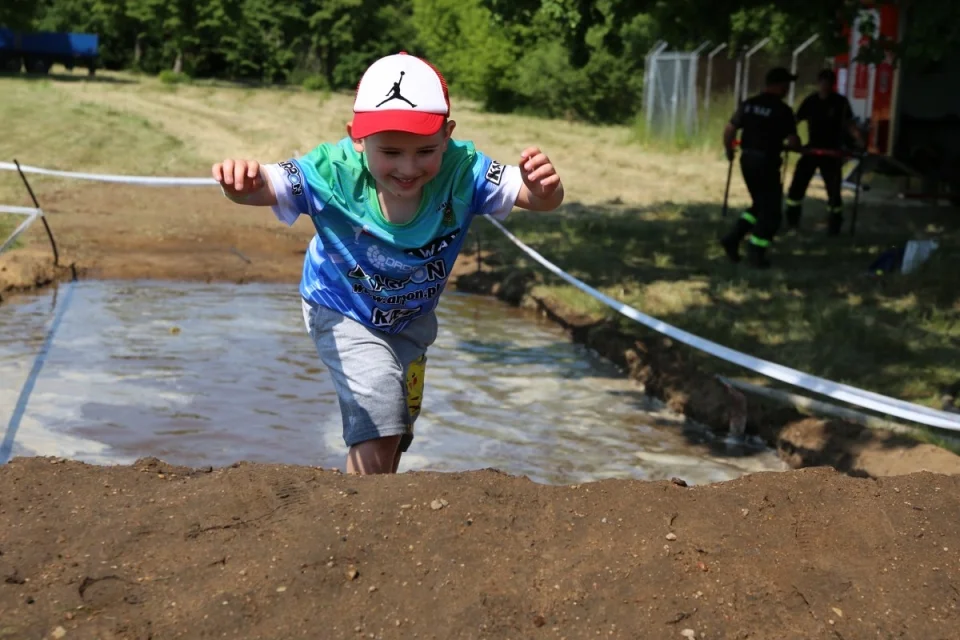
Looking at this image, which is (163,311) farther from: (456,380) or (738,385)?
(738,385)

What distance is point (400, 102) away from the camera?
3975mm

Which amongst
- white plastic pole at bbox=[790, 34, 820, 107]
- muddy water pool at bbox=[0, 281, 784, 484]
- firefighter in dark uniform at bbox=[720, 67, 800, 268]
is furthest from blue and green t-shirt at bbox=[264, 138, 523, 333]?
white plastic pole at bbox=[790, 34, 820, 107]

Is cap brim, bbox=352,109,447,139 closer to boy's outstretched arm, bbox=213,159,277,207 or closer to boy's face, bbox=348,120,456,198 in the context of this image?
boy's face, bbox=348,120,456,198

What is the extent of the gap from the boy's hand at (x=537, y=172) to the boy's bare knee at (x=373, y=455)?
1070 mm

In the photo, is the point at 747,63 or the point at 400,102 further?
the point at 747,63

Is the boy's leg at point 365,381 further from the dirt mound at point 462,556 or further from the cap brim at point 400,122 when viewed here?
the cap brim at point 400,122

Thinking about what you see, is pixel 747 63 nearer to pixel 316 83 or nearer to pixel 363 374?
pixel 363 374

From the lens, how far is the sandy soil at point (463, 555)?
3.13 m

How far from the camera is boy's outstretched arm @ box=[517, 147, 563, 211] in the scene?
414 cm

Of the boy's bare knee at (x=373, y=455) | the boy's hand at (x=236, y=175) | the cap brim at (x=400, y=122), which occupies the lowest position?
the boy's bare knee at (x=373, y=455)

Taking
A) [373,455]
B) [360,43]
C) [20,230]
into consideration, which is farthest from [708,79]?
[360,43]

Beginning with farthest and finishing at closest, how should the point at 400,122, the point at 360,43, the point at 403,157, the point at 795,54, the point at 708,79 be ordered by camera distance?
the point at 360,43 < the point at 708,79 < the point at 795,54 < the point at 403,157 < the point at 400,122

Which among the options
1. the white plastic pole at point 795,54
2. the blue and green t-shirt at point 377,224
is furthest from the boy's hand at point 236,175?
the white plastic pole at point 795,54

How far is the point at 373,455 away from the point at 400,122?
1280 mm
